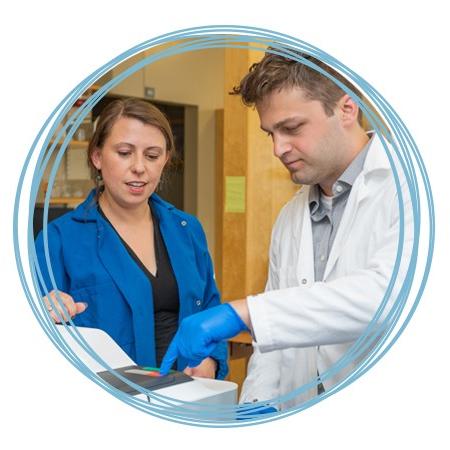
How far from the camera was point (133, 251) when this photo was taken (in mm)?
1942

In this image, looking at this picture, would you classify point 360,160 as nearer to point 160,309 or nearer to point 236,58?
point 160,309

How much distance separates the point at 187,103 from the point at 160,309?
13.5 feet

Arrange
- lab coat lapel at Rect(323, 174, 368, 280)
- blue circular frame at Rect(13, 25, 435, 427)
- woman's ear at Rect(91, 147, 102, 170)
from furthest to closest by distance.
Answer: woman's ear at Rect(91, 147, 102, 170)
lab coat lapel at Rect(323, 174, 368, 280)
blue circular frame at Rect(13, 25, 435, 427)

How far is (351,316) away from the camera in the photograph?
131 cm

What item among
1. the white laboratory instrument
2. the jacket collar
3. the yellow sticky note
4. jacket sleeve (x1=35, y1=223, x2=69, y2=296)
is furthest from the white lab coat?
the yellow sticky note

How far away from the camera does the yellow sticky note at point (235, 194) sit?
111 inches

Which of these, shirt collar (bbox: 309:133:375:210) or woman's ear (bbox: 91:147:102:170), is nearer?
shirt collar (bbox: 309:133:375:210)

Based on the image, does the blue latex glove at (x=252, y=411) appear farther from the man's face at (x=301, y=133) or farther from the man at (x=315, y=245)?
the man's face at (x=301, y=133)

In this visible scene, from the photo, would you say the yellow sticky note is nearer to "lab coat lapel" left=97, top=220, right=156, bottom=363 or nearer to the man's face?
"lab coat lapel" left=97, top=220, right=156, bottom=363

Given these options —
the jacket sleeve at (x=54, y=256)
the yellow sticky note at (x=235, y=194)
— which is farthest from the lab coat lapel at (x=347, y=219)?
the yellow sticky note at (x=235, y=194)

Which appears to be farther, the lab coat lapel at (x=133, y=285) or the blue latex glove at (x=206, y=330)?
the lab coat lapel at (x=133, y=285)

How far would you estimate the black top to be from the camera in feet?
6.26

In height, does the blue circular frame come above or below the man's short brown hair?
below

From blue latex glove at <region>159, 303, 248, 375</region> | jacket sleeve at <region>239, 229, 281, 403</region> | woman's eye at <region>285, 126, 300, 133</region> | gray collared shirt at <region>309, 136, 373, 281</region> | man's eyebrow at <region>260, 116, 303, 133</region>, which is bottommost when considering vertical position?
jacket sleeve at <region>239, 229, 281, 403</region>
